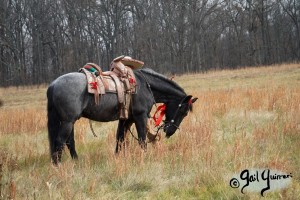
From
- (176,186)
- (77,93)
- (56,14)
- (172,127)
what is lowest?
(176,186)

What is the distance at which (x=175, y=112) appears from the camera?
6.14 m

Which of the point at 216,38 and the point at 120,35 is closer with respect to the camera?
the point at 120,35

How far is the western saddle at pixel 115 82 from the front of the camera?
5094mm

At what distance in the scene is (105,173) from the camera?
4438 millimetres

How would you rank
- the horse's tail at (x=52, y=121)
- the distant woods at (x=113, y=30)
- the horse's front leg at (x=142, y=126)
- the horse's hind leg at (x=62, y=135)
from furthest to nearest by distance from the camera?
the distant woods at (x=113, y=30) < the horse's front leg at (x=142, y=126) < the horse's tail at (x=52, y=121) < the horse's hind leg at (x=62, y=135)

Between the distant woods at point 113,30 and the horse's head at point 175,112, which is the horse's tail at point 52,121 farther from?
the distant woods at point 113,30

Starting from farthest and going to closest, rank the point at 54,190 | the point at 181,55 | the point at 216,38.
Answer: the point at 216,38 < the point at 181,55 < the point at 54,190

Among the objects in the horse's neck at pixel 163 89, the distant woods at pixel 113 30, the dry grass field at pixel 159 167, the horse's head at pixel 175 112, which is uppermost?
the distant woods at pixel 113 30

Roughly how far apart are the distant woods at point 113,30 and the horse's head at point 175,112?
28.8 metres

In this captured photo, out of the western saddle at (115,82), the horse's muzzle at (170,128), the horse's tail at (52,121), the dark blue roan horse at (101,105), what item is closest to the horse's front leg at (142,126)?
the dark blue roan horse at (101,105)

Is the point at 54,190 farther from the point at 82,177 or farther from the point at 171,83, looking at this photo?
the point at 171,83

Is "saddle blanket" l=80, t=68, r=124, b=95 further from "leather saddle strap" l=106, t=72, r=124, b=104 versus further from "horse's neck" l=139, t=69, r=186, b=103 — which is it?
"horse's neck" l=139, t=69, r=186, b=103

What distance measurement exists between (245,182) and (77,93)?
2.64m

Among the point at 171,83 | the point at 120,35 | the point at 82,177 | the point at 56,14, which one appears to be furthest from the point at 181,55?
the point at 82,177
